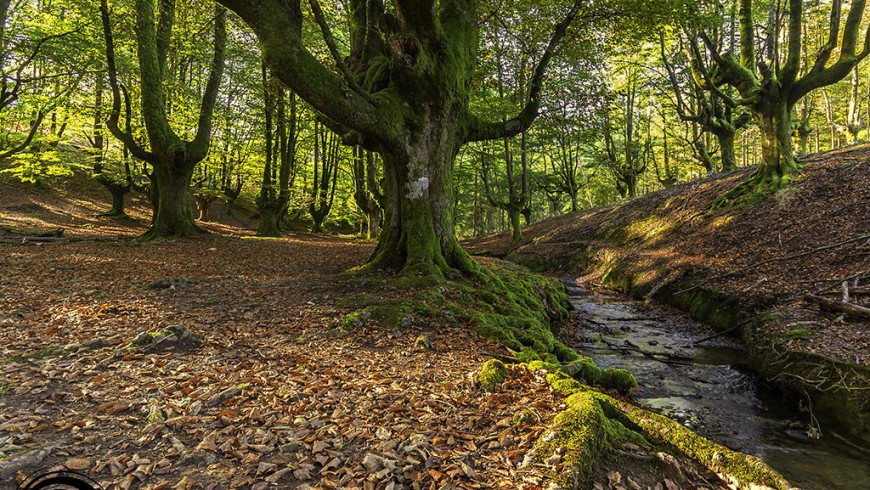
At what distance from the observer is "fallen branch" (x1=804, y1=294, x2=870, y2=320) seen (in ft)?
18.4

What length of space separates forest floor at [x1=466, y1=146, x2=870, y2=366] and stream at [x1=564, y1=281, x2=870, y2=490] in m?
0.90

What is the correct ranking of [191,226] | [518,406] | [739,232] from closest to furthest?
1. [518,406]
2. [739,232]
3. [191,226]

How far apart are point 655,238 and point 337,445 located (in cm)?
1393

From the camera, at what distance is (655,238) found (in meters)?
13.8

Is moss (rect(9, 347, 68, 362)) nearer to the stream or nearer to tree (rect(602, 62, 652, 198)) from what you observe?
the stream

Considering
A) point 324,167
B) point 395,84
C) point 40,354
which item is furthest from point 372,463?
Result: point 324,167

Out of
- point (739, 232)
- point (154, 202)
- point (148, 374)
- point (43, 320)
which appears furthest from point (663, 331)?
point (154, 202)

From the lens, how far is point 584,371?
5219mm

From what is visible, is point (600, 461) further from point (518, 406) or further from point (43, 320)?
point (43, 320)

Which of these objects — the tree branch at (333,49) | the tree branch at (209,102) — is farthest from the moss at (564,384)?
the tree branch at (209,102)

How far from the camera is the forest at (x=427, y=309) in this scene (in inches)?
113

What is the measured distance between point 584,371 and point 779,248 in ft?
23.2

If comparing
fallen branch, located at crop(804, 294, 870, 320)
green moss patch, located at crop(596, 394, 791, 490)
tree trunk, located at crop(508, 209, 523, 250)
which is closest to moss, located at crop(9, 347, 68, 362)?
green moss patch, located at crop(596, 394, 791, 490)

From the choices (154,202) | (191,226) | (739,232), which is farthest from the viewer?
(154,202)
